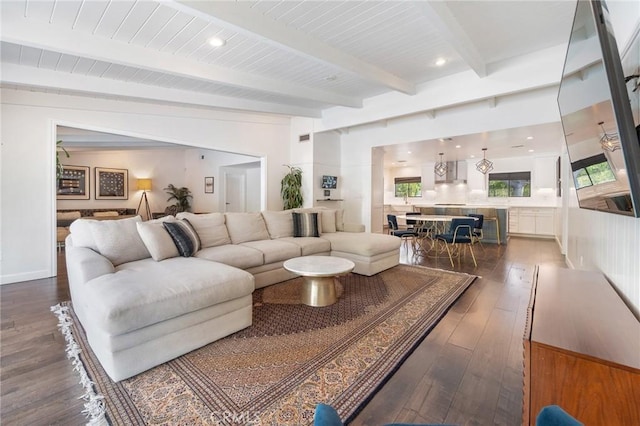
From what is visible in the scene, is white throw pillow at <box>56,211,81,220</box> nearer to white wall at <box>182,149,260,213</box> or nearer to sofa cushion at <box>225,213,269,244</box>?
white wall at <box>182,149,260,213</box>

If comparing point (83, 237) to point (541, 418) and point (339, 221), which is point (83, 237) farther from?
point (339, 221)

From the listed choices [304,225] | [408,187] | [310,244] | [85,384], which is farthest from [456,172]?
[85,384]

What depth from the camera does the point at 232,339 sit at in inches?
84.6

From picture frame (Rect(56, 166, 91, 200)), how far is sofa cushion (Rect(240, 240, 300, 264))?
21.8 ft

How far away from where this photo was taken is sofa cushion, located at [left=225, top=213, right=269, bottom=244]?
12.4ft

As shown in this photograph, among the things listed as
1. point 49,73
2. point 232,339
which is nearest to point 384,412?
point 232,339

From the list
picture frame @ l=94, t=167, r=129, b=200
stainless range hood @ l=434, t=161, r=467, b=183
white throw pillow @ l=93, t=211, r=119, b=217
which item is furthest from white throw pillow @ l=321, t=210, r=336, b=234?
picture frame @ l=94, t=167, r=129, b=200

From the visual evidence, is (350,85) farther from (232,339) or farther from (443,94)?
(232,339)

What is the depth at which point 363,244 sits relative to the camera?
3834 mm

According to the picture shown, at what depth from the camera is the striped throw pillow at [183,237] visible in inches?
115

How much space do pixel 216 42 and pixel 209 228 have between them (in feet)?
7.23

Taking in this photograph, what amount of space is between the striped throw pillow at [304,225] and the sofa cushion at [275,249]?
0.51 meters

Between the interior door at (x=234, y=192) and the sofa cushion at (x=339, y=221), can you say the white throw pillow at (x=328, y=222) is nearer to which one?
the sofa cushion at (x=339, y=221)

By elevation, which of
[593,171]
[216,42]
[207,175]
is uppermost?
[216,42]
